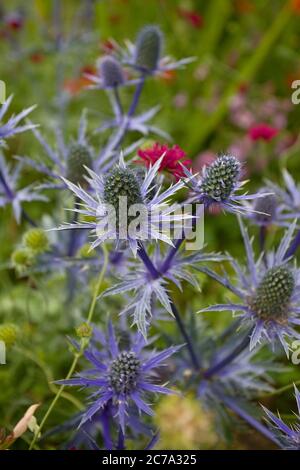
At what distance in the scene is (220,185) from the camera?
3.19 feet

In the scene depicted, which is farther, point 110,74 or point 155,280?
point 110,74

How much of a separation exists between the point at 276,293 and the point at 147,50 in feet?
2.74

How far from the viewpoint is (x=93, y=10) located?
310 cm

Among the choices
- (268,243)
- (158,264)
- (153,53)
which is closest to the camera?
(158,264)

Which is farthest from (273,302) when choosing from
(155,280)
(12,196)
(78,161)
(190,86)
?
(190,86)

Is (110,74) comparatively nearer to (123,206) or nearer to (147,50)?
(147,50)

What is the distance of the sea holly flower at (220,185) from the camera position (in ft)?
3.19

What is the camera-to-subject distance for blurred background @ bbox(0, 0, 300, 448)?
2297 mm

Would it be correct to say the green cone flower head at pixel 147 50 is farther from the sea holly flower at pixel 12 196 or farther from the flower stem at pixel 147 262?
the flower stem at pixel 147 262
